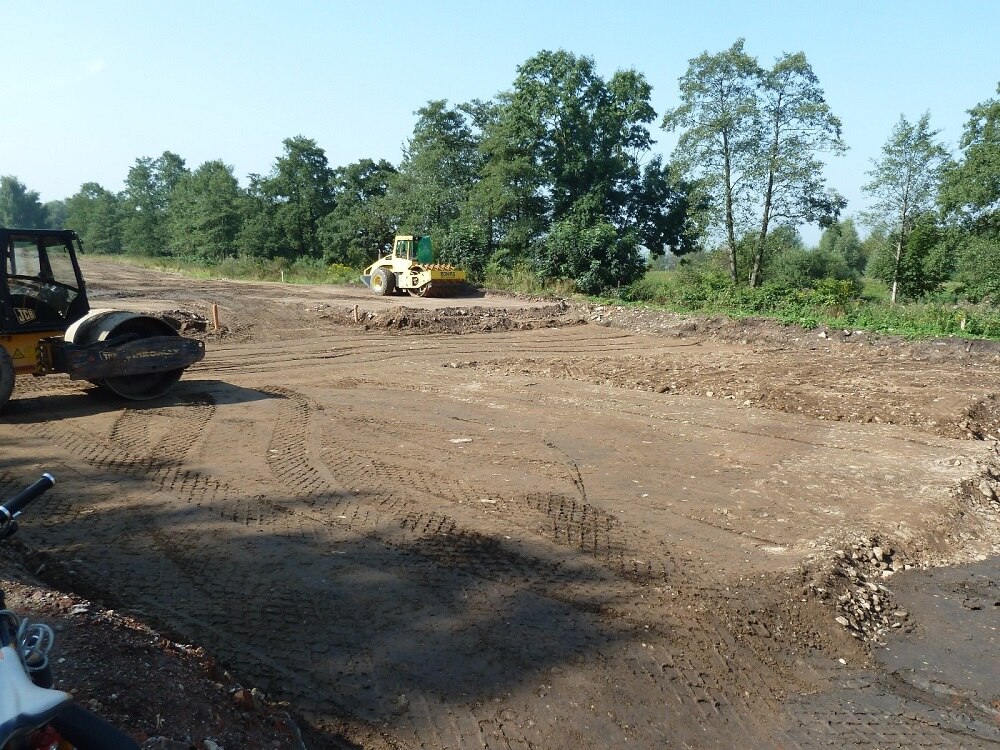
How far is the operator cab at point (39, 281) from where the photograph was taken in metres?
9.70

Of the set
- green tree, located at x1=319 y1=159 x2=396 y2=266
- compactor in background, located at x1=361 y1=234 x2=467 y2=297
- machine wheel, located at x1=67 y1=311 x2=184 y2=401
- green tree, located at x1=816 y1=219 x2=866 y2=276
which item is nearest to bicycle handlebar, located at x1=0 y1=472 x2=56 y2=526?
machine wheel, located at x1=67 y1=311 x2=184 y2=401

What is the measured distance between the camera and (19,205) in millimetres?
106875

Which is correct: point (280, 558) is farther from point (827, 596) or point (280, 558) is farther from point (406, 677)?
point (827, 596)

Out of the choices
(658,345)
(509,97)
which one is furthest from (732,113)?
(658,345)

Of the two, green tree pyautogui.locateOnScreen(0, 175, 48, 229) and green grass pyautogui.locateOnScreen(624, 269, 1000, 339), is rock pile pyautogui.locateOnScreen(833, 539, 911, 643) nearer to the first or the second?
green grass pyautogui.locateOnScreen(624, 269, 1000, 339)

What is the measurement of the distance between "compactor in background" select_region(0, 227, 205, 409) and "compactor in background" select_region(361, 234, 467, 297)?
2033 centimetres

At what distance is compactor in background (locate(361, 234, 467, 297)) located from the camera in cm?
3119

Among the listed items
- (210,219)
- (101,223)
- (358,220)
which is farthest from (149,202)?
(358,220)

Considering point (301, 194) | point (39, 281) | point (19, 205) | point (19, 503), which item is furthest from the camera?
point (19, 205)

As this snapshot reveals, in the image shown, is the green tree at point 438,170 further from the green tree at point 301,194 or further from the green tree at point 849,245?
the green tree at point 849,245

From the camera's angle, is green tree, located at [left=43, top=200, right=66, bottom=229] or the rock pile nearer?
the rock pile

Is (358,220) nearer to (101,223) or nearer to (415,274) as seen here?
(415,274)

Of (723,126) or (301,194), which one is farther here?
(301,194)

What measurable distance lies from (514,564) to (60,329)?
7.91 meters
